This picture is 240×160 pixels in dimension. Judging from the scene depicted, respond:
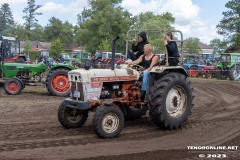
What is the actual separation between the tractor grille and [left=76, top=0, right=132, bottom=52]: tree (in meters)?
42.1

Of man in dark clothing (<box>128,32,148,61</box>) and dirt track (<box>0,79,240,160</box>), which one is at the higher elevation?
man in dark clothing (<box>128,32,148,61</box>)

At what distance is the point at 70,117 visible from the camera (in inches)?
256

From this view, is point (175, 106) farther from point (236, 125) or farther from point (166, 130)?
point (236, 125)

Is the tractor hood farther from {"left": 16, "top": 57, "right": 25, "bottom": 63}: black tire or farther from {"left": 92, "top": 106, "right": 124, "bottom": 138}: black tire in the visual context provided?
{"left": 16, "top": 57, "right": 25, "bottom": 63}: black tire

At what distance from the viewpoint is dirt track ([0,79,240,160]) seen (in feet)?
16.0

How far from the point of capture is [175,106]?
6.93 meters

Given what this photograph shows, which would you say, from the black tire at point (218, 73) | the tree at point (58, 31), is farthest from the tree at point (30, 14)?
the black tire at point (218, 73)

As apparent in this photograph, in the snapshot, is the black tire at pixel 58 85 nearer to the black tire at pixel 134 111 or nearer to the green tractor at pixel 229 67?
the black tire at pixel 134 111

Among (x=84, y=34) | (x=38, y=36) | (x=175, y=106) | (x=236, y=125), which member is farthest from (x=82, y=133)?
(x=38, y=36)

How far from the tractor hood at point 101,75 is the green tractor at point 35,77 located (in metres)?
5.60

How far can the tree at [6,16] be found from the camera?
124 metres

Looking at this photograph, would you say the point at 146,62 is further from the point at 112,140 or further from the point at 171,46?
the point at 112,140

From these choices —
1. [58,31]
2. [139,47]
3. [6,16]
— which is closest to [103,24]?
[58,31]

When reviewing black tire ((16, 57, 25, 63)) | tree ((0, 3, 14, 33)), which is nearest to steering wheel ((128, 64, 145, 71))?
black tire ((16, 57, 25, 63))
